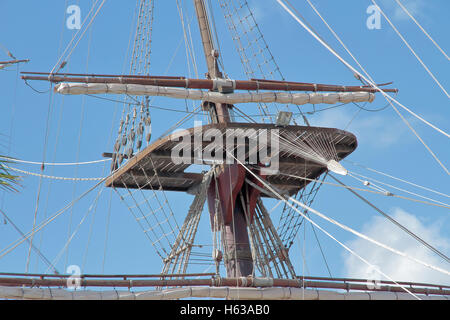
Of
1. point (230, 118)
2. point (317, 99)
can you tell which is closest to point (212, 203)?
point (230, 118)

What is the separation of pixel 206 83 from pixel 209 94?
21.1 inches

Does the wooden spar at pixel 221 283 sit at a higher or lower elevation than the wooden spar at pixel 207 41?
lower

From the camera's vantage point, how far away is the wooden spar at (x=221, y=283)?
21703 mm

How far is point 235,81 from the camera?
1102 inches

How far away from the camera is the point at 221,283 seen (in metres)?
24.1

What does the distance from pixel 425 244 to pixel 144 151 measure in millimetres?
9287

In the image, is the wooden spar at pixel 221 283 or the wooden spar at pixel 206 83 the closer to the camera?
the wooden spar at pixel 221 283

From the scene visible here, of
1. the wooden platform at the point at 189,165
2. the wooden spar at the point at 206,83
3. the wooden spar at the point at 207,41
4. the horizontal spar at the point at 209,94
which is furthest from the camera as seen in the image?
the wooden spar at the point at 207,41

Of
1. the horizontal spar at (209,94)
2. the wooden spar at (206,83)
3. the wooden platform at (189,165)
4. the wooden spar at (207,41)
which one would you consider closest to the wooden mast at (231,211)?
the horizontal spar at (209,94)

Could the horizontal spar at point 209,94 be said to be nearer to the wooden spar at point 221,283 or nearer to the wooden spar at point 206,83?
the wooden spar at point 206,83

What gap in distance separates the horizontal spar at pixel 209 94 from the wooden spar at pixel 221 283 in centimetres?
611

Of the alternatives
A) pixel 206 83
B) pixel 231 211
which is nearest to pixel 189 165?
pixel 231 211

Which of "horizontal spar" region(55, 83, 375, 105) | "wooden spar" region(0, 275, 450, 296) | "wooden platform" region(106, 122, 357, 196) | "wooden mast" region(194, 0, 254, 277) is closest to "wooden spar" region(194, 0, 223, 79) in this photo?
"wooden mast" region(194, 0, 254, 277)
